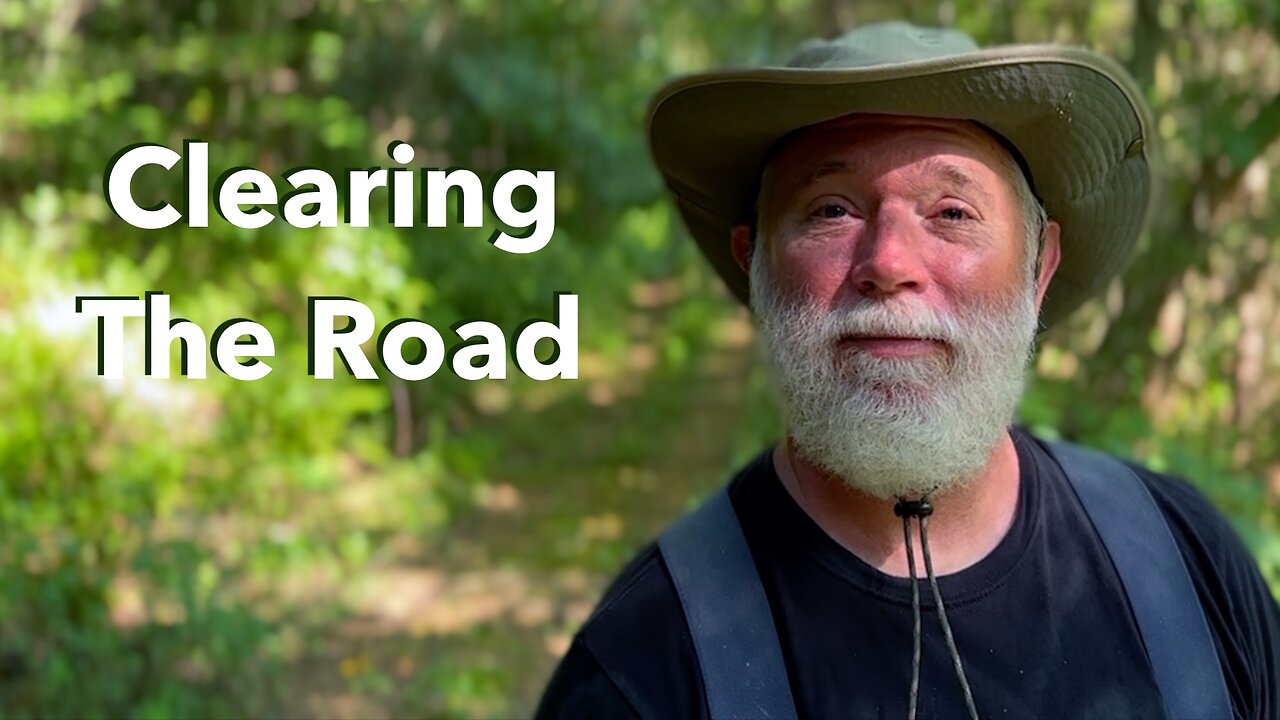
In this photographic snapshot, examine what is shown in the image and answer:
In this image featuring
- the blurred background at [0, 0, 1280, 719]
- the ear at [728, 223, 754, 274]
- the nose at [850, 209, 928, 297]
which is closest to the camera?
the nose at [850, 209, 928, 297]

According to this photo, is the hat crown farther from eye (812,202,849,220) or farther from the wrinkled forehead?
eye (812,202,849,220)

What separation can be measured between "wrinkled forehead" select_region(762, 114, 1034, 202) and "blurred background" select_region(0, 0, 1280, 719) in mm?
1707

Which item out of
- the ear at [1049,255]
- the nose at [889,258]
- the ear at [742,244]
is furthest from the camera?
the ear at [742,244]

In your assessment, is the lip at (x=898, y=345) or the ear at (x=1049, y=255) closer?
the lip at (x=898, y=345)

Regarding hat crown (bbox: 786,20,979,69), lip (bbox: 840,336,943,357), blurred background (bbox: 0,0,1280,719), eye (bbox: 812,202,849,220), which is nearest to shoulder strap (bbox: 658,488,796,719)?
lip (bbox: 840,336,943,357)

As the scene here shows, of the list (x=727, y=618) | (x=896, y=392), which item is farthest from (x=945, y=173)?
(x=727, y=618)

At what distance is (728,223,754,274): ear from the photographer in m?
2.24

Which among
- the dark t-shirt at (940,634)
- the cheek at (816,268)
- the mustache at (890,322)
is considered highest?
the cheek at (816,268)

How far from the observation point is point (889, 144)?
1.88 meters

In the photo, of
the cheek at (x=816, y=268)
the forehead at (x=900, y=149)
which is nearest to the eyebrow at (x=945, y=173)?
the forehead at (x=900, y=149)

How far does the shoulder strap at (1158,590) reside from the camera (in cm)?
180

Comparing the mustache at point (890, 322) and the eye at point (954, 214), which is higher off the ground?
the eye at point (954, 214)

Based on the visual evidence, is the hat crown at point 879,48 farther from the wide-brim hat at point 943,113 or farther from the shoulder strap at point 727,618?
the shoulder strap at point 727,618

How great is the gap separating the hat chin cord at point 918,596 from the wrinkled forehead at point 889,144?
1.70 ft
